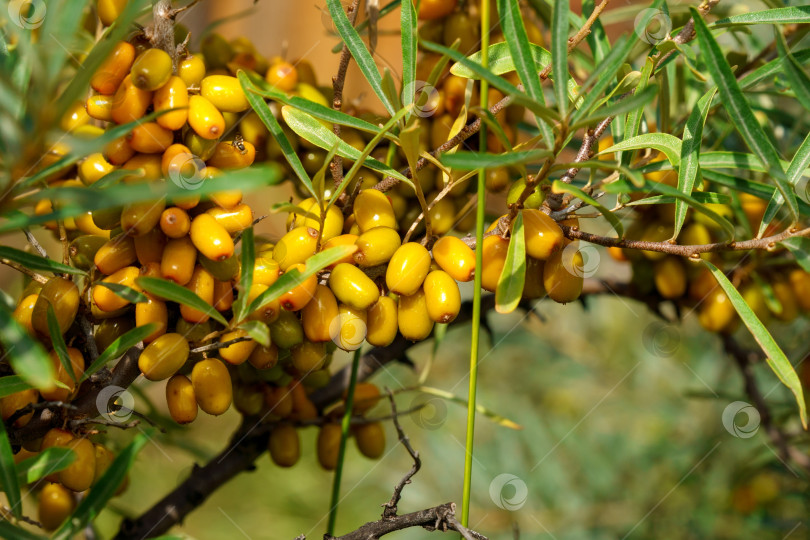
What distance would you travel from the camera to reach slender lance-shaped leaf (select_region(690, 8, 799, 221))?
417mm

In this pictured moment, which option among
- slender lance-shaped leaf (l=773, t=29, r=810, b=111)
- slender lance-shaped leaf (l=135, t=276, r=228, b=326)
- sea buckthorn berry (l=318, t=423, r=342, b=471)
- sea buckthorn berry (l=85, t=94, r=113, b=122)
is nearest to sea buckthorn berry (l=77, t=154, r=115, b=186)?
Result: sea buckthorn berry (l=85, t=94, r=113, b=122)

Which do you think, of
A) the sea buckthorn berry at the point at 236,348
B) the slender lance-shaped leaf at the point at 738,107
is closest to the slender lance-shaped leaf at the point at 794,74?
the slender lance-shaped leaf at the point at 738,107

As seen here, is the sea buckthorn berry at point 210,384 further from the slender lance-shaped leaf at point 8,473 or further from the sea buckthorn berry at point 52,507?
the sea buckthorn berry at point 52,507

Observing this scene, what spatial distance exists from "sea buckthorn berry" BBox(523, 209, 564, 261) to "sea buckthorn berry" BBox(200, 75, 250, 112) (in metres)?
0.23

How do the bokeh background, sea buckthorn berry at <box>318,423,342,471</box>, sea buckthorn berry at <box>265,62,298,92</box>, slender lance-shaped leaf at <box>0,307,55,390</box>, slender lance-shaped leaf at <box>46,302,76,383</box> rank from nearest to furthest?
1. slender lance-shaped leaf at <box>0,307,55,390</box>
2. slender lance-shaped leaf at <box>46,302,76,383</box>
3. sea buckthorn berry at <box>265,62,298,92</box>
4. sea buckthorn berry at <box>318,423,342,471</box>
5. the bokeh background

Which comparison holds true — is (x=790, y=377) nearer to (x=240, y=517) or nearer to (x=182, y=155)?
(x=182, y=155)

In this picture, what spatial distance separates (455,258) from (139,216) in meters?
0.22

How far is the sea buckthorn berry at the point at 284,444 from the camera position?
0.70m

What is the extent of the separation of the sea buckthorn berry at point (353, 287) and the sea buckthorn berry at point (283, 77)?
0.21 m

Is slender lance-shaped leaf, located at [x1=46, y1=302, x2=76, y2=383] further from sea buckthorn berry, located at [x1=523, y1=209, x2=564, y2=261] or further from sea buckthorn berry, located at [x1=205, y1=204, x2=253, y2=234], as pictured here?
sea buckthorn berry, located at [x1=523, y1=209, x2=564, y2=261]

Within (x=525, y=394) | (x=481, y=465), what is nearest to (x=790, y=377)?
(x=481, y=465)

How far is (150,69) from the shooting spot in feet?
1.51

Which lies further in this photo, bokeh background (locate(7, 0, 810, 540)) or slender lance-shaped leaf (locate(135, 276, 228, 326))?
bokeh background (locate(7, 0, 810, 540))

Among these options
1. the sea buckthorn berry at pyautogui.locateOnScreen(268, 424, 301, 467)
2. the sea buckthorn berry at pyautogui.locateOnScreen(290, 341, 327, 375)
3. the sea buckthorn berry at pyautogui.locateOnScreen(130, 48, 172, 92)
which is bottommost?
the sea buckthorn berry at pyautogui.locateOnScreen(268, 424, 301, 467)
